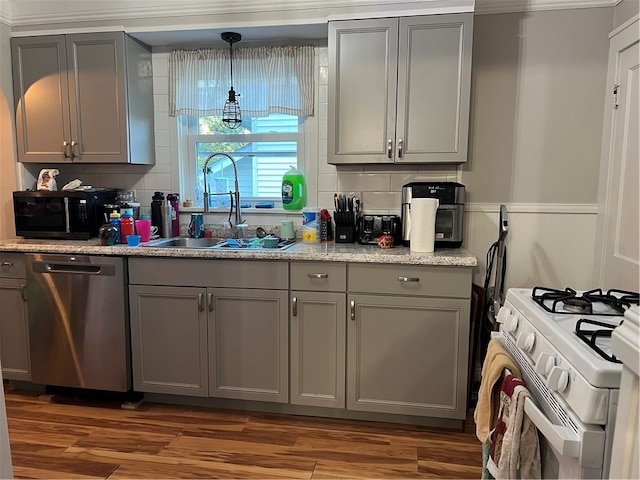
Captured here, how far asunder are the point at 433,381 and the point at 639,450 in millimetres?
1680

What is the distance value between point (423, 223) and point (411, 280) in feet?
1.10

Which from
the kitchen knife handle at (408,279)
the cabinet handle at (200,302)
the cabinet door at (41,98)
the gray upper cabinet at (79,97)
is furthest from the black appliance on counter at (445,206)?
the cabinet door at (41,98)

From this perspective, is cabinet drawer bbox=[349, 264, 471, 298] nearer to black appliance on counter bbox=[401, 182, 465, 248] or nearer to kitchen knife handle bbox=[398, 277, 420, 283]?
kitchen knife handle bbox=[398, 277, 420, 283]

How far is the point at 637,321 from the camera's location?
32.8 inches

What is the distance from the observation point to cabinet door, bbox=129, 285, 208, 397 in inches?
103

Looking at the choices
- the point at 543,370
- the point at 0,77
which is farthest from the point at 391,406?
the point at 0,77

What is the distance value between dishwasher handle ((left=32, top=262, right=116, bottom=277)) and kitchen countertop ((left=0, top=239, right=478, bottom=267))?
76 millimetres

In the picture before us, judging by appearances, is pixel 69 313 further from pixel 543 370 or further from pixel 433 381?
pixel 543 370

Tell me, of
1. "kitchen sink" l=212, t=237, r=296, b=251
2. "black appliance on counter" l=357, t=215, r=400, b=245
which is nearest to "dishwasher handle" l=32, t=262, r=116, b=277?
"kitchen sink" l=212, t=237, r=296, b=251

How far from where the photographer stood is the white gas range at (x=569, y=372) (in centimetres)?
98

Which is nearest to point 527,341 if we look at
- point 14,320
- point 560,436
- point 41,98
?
point 560,436

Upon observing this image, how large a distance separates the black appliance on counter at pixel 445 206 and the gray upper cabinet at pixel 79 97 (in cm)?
183

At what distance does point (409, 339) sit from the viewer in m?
2.44

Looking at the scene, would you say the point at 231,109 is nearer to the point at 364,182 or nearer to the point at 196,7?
the point at 196,7
